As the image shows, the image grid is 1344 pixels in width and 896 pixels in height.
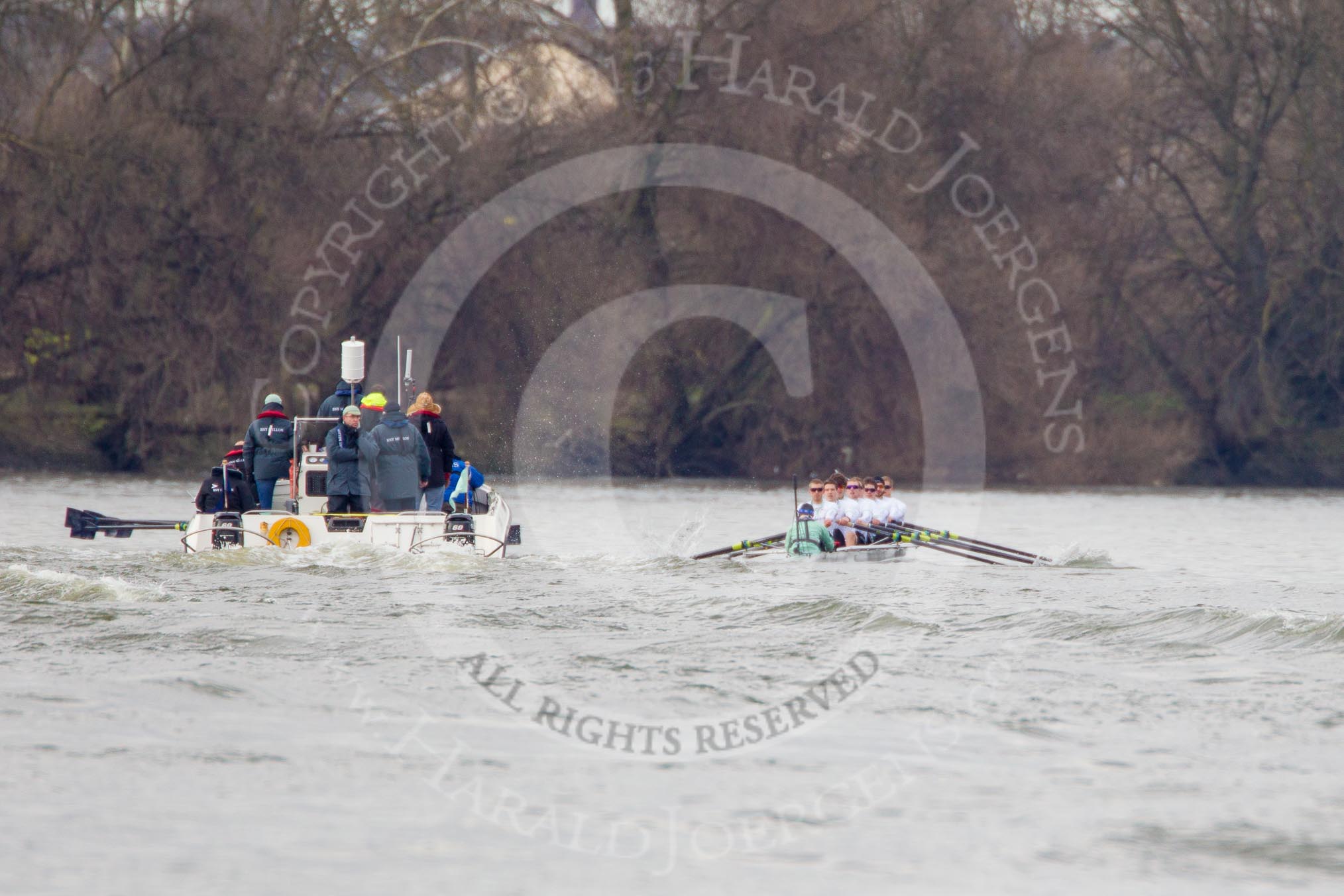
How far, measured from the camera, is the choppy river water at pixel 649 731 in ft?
25.8

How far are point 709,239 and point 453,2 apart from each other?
7.13 m

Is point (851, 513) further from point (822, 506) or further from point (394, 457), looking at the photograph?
point (394, 457)

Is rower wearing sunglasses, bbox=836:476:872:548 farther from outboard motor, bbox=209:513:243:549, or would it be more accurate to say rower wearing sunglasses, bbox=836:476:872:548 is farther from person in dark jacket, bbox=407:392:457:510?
outboard motor, bbox=209:513:243:549

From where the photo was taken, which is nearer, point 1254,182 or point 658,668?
point 658,668

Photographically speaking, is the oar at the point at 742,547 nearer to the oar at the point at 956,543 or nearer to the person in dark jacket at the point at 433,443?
the oar at the point at 956,543

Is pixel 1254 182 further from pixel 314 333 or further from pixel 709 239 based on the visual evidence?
pixel 314 333

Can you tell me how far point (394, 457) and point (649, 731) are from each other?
25.2ft

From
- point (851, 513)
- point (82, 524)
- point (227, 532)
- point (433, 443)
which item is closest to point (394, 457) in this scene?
point (433, 443)

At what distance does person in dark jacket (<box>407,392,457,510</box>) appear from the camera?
18.4 meters

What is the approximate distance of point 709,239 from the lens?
3688cm

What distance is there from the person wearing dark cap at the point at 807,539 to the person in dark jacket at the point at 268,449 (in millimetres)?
5511

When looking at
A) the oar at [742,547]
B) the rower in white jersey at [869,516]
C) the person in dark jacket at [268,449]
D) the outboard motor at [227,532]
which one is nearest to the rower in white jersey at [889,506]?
the rower in white jersey at [869,516]

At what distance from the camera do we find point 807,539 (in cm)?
1934

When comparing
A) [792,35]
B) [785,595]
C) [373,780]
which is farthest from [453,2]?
[373,780]
